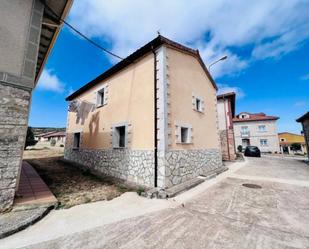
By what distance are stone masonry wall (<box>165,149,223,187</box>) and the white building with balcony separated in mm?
27154

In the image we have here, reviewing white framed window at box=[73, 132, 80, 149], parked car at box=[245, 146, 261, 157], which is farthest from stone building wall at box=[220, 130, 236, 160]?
white framed window at box=[73, 132, 80, 149]

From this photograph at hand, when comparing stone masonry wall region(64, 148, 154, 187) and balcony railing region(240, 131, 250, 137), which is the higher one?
balcony railing region(240, 131, 250, 137)

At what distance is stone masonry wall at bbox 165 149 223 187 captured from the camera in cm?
565

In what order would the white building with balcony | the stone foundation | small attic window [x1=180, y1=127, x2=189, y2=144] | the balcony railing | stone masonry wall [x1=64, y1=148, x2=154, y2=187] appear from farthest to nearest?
the balcony railing, the white building with balcony, small attic window [x1=180, y1=127, x2=189, y2=144], stone masonry wall [x1=64, y1=148, x2=154, y2=187], the stone foundation

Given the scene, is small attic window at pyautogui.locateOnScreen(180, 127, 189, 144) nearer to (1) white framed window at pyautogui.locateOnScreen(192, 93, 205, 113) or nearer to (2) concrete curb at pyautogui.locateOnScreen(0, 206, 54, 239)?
(1) white framed window at pyautogui.locateOnScreen(192, 93, 205, 113)

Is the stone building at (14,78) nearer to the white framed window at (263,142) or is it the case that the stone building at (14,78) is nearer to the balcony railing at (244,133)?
the balcony railing at (244,133)

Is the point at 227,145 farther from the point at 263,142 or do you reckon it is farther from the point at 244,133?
the point at 263,142

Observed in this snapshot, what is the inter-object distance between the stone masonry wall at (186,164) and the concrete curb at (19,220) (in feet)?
11.5

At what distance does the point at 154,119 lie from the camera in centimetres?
596

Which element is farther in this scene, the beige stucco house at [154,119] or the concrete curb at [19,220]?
the beige stucco house at [154,119]

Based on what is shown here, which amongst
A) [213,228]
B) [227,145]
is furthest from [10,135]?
[227,145]

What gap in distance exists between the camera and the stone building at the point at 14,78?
3.78 metres

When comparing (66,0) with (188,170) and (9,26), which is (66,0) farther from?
(188,170)

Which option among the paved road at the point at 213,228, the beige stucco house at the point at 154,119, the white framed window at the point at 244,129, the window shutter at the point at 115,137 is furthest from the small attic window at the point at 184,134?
the white framed window at the point at 244,129
